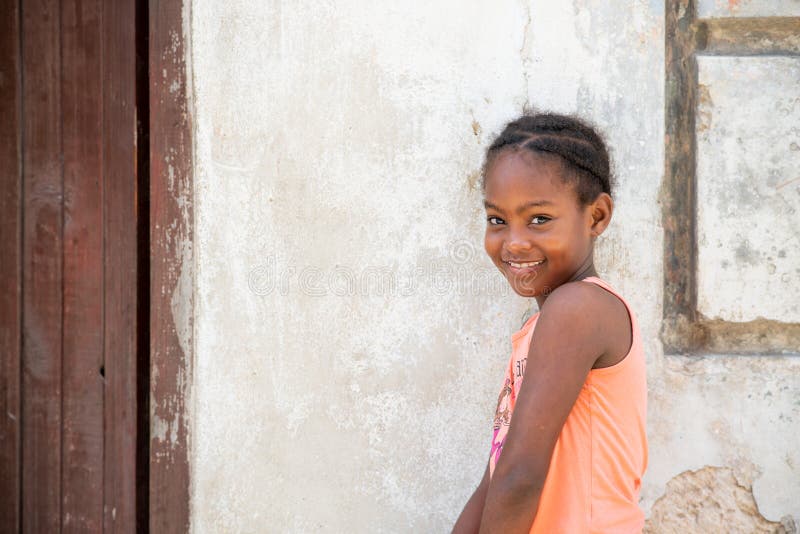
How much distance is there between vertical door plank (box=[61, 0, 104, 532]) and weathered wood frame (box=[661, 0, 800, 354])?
5.90 feet

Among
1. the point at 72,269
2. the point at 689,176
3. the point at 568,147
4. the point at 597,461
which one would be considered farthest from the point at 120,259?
the point at 689,176

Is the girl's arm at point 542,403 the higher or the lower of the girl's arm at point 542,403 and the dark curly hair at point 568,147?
the lower

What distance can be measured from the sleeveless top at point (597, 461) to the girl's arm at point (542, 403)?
72 millimetres

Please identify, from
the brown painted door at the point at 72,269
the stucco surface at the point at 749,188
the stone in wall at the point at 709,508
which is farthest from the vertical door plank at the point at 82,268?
the stucco surface at the point at 749,188

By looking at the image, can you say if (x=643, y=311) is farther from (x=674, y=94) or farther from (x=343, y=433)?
(x=343, y=433)

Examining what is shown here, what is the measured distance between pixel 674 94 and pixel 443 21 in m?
0.72

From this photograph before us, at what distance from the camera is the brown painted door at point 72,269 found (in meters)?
2.20

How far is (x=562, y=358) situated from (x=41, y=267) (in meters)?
1.84

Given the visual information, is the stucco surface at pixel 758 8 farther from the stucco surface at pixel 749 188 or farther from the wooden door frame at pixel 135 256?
the wooden door frame at pixel 135 256

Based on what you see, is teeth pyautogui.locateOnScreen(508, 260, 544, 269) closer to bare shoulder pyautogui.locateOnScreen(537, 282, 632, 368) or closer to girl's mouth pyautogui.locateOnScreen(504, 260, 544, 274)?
girl's mouth pyautogui.locateOnScreen(504, 260, 544, 274)

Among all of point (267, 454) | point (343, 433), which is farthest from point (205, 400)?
point (343, 433)

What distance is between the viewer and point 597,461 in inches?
54.8

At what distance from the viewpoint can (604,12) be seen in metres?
2.05

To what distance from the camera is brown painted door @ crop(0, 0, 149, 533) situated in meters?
2.20
